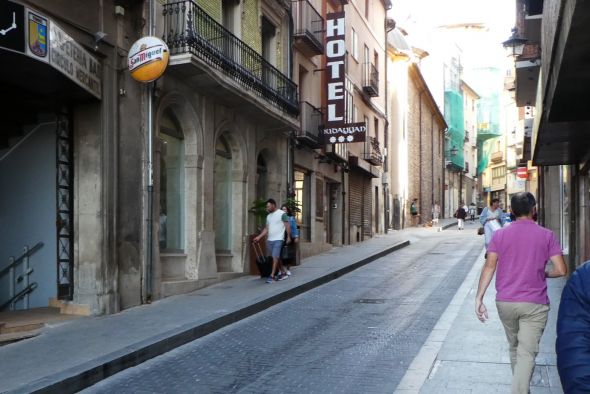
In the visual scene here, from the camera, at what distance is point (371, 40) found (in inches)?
1190

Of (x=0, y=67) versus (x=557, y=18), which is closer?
(x=557, y=18)

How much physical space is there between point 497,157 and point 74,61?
234ft

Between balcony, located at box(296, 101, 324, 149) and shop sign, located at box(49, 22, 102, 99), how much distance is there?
10.1 m

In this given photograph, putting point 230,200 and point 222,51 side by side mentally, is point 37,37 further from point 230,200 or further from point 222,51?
point 230,200

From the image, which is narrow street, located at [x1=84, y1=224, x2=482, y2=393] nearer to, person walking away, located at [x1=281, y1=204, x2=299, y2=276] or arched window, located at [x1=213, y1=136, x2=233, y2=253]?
person walking away, located at [x1=281, y1=204, x2=299, y2=276]

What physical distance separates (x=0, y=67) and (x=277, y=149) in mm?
10227

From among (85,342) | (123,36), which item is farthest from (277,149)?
(85,342)

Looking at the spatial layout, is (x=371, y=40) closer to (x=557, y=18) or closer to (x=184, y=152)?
(x=184, y=152)

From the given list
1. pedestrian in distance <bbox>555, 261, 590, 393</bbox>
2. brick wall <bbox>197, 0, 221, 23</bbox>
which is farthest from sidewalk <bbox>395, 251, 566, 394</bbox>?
brick wall <bbox>197, 0, 221, 23</bbox>

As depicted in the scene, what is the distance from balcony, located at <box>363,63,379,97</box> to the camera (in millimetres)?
27812

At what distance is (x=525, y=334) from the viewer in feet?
16.7

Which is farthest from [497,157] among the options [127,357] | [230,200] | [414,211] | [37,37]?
[127,357]

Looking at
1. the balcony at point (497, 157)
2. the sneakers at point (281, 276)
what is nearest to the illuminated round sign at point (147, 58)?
the sneakers at point (281, 276)

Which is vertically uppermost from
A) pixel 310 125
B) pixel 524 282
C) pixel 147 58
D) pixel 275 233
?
pixel 310 125
